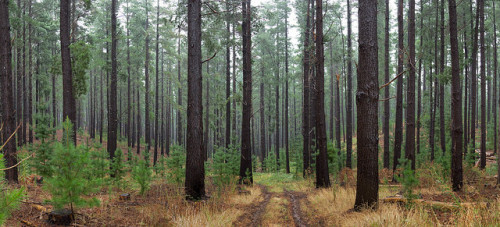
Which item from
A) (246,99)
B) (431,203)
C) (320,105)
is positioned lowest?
(431,203)

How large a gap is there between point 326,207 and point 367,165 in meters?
2.01

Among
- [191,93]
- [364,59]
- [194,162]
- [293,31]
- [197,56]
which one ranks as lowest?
[194,162]

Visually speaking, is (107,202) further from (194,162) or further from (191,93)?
(191,93)

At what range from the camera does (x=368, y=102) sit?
6016mm

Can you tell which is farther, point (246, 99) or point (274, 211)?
point (246, 99)

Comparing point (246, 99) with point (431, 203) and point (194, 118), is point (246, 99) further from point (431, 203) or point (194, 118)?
point (431, 203)

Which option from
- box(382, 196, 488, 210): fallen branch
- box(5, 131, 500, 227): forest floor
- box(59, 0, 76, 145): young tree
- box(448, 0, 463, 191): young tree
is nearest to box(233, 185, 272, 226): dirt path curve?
box(5, 131, 500, 227): forest floor

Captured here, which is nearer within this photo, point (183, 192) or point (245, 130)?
point (183, 192)

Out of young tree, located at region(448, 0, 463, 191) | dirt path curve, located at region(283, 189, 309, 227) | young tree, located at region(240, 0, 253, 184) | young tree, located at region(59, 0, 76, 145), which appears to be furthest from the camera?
young tree, located at region(240, 0, 253, 184)

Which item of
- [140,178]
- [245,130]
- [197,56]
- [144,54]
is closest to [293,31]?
[144,54]

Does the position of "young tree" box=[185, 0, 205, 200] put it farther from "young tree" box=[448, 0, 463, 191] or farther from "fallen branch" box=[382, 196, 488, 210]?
"young tree" box=[448, 0, 463, 191]

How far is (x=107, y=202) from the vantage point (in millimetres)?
6457

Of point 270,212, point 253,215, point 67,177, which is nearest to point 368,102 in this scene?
point 270,212

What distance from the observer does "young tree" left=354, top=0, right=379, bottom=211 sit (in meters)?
6.01
